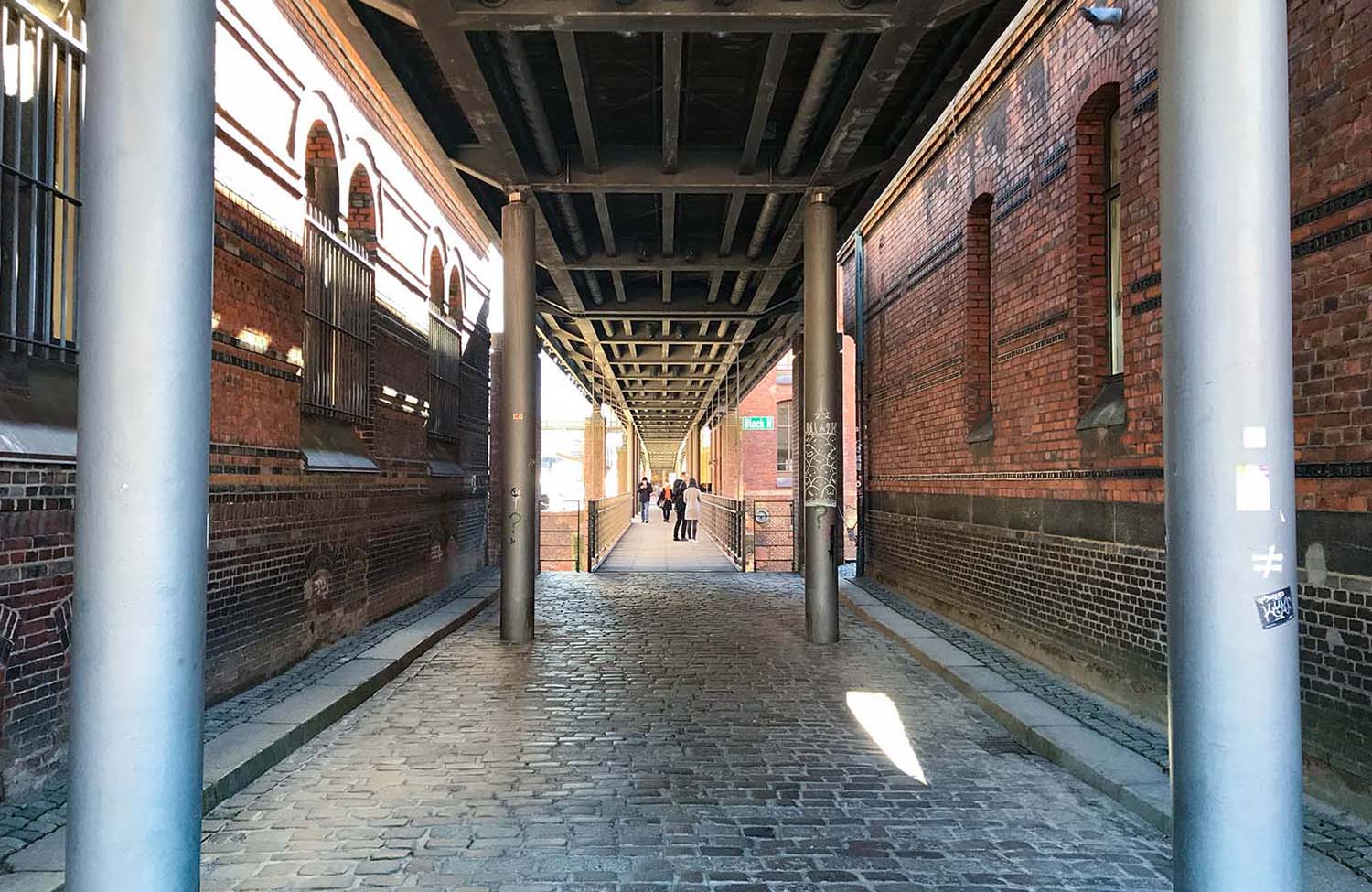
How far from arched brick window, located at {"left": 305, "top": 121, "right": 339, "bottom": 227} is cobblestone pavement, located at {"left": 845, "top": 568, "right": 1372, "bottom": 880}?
7.19 m

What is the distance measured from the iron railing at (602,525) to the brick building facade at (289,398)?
4.57 meters

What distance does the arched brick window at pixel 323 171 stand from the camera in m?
8.50

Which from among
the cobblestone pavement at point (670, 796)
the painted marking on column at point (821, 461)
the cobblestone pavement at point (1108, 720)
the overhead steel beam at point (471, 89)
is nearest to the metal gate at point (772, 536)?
the cobblestone pavement at point (1108, 720)

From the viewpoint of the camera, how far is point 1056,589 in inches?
282

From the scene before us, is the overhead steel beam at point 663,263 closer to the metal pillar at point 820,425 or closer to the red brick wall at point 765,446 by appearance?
the metal pillar at point 820,425

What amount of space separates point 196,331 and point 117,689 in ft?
3.51

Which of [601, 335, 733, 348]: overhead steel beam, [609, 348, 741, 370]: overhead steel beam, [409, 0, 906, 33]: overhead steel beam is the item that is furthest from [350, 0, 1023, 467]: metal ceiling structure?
[609, 348, 741, 370]: overhead steel beam

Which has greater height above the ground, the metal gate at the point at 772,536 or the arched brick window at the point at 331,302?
the arched brick window at the point at 331,302

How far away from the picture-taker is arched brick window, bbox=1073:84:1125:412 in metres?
6.80

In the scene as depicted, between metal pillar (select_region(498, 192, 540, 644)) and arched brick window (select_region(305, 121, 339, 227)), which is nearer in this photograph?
arched brick window (select_region(305, 121, 339, 227))

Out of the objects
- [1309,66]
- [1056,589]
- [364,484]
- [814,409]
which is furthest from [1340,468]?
[364,484]

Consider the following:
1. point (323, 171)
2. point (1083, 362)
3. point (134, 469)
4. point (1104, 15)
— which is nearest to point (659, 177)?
point (323, 171)

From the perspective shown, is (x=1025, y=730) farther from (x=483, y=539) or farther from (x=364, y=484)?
(x=483, y=539)

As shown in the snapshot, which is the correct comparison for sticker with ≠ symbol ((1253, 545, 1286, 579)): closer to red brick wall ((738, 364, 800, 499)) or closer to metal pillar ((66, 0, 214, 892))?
metal pillar ((66, 0, 214, 892))
